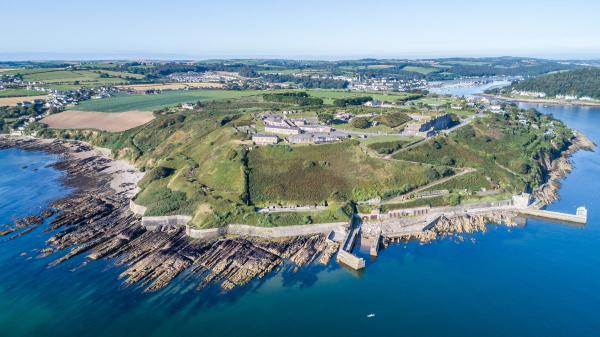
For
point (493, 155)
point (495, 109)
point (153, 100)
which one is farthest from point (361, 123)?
point (153, 100)

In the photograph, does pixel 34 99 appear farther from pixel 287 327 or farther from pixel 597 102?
pixel 597 102

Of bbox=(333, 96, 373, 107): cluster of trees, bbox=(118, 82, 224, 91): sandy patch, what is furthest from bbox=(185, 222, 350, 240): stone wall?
bbox=(118, 82, 224, 91): sandy patch

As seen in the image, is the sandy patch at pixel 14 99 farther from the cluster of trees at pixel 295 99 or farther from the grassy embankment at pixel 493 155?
→ the grassy embankment at pixel 493 155

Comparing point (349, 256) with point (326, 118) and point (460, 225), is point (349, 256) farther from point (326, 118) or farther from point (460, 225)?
point (326, 118)

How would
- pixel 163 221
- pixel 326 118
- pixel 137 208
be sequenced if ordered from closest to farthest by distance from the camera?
1. pixel 163 221
2. pixel 137 208
3. pixel 326 118

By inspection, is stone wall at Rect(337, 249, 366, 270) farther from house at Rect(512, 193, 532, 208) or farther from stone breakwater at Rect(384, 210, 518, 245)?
house at Rect(512, 193, 532, 208)

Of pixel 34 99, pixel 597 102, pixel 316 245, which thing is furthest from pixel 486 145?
pixel 34 99
